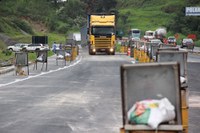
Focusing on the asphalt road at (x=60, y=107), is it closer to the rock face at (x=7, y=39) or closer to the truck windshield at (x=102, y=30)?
the truck windshield at (x=102, y=30)

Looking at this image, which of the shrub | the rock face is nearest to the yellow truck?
the rock face

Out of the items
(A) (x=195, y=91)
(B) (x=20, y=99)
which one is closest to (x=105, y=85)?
(A) (x=195, y=91)

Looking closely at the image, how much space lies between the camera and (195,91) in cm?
2034

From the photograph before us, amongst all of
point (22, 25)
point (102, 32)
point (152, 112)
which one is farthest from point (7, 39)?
point (152, 112)

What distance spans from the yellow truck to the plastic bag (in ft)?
160

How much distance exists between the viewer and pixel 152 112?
7.34 m

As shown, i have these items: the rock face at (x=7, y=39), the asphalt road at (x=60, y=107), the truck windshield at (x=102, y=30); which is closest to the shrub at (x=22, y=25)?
the rock face at (x=7, y=39)

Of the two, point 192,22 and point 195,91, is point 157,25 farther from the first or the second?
point 195,91

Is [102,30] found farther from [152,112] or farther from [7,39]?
[152,112]

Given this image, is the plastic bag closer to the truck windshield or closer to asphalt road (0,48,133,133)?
asphalt road (0,48,133,133)

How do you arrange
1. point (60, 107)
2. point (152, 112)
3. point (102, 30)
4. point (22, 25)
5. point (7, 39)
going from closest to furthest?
point (152, 112), point (60, 107), point (102, 30), point (7, 39), point (22, 25)

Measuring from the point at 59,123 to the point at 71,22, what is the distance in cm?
10881

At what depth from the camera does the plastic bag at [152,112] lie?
7.33 meters

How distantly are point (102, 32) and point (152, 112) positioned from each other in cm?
5046
